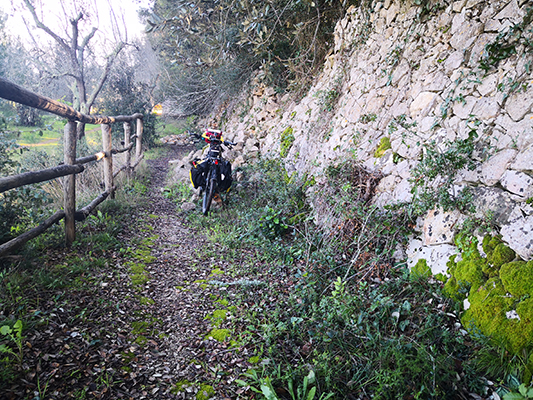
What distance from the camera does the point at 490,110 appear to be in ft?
8.49

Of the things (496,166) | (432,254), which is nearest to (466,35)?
(496,166)

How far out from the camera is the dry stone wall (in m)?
2.30

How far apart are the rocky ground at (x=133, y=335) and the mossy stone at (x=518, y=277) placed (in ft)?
6.47

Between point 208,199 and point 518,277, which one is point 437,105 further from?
point 208,199

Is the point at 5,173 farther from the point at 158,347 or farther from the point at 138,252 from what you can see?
the point at 158,347

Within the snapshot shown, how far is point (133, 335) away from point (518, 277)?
298cm

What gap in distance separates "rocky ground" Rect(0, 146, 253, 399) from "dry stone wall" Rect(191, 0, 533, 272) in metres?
2.06

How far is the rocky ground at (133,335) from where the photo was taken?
1837 millimetres

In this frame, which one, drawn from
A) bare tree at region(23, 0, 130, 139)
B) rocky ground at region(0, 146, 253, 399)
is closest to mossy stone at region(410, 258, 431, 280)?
rocky ground at region(0, 146, 253, 399)

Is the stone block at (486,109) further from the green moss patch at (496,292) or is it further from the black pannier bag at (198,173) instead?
the black pannier bag at (198,173)

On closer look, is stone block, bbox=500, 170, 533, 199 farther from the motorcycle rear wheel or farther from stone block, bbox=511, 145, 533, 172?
the motorcycle rear wheel

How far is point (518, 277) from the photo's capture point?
1910 mm

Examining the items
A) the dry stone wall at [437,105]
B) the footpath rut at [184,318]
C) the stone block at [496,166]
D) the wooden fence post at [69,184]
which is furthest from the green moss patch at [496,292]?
the wooden fence post at [69,184]

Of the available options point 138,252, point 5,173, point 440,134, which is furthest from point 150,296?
point 440,134
